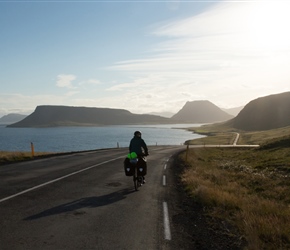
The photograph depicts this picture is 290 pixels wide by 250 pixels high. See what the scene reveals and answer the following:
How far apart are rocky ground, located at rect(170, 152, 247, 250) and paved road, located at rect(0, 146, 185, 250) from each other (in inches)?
10.7

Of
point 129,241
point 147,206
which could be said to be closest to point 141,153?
point 147,206

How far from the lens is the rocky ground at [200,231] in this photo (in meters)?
6.54

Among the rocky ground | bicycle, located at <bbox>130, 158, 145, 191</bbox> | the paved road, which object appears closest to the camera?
the paved road

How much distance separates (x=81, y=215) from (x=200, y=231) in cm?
310

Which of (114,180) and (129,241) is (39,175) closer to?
(114,180)

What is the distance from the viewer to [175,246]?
6.32 meters

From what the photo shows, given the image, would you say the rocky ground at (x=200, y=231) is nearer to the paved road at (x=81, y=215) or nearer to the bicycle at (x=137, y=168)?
the paved road at (x=81, y=215)

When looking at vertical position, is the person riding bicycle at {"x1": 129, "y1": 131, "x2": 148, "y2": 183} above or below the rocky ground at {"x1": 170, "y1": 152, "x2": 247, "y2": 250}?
above

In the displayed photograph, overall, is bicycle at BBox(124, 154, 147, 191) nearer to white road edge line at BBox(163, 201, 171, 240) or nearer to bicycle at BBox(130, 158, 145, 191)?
bicycle at BBox(130, 158, 145, 191)

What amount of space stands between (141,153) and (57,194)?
12.3 ft

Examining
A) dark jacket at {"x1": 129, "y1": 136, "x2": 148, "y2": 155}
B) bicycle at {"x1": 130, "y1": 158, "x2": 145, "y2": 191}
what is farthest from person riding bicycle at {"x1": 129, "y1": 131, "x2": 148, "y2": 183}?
bicycle at {"x1": 130, "y1": 158, "x2": 145, "y2": 191}

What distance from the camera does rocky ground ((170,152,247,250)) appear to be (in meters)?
6.54

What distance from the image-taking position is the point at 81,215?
827cm

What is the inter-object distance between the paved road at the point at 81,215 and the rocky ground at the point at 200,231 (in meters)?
0.27
